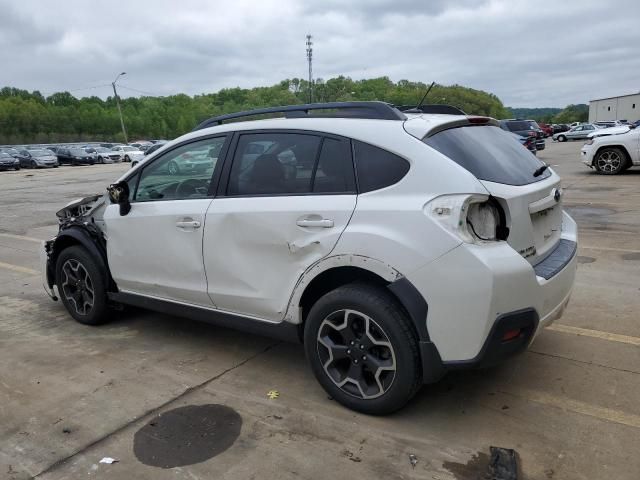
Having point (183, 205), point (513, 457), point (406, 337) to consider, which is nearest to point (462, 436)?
point (513, 457)

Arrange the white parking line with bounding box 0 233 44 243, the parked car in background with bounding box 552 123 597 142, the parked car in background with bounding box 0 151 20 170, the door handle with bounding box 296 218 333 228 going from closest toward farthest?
the door handle with bounding box 296 218 333 228 < the white parking line with bounding box 0 233 44 243 < the parked car in background with bounding box 0 151 20 170 < the parked car in background with bounding box 552 123 597 142

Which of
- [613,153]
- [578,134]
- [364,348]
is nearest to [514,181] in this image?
[364,348]

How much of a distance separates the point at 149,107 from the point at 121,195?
122972mm

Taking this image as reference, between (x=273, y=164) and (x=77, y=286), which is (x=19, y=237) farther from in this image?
(x=273, y=164)

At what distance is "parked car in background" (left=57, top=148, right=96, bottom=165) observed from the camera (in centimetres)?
4372

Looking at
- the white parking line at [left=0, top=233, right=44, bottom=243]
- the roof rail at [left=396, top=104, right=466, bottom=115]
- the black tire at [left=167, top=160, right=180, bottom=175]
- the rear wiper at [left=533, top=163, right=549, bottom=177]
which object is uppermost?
the roof rail at [left=396, top=104, right=466, bottom=115]

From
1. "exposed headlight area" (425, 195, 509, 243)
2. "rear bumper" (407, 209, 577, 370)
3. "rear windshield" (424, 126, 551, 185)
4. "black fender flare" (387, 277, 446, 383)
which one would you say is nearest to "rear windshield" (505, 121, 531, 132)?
"rear windshield" (424, 126, 551, 185)

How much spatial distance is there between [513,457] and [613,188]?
11534 millimetres

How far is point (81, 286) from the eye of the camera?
185 inches

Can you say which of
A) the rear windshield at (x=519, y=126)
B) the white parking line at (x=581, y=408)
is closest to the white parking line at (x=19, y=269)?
the white parking line at (x=581, y=408)

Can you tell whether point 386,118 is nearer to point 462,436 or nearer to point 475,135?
point 475,135

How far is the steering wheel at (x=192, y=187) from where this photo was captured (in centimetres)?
377

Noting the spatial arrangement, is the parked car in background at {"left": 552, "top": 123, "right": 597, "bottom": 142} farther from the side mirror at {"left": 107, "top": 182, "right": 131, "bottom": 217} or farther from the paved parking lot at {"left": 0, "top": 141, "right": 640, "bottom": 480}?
the side mirror at {"left": 107, "top": 182, "right": 131, "bottom": 217}

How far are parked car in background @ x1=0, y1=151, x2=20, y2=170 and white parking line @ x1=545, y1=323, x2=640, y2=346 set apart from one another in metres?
40.5
